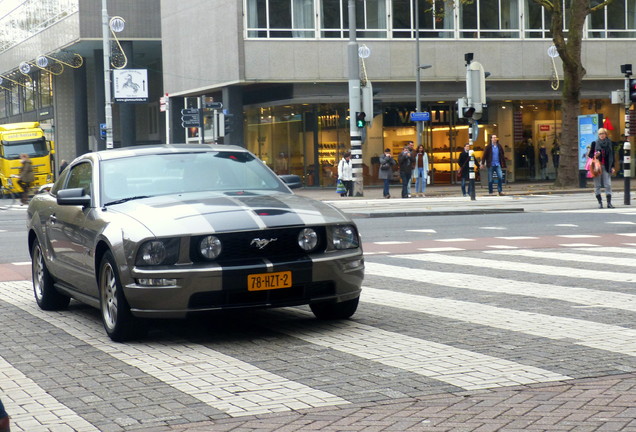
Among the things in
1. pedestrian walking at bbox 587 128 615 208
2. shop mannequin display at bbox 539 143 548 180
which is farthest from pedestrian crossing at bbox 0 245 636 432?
shop mannequin display at bbox 539 143 548 180

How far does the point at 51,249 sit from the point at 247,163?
2054mm

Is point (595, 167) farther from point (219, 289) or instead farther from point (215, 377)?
point (215, 377)

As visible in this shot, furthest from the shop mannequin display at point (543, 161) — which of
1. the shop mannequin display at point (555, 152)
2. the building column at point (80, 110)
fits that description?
the building column at point (80, 110)

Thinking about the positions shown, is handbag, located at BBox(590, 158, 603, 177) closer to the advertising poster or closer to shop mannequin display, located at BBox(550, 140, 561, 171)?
the advertising poster

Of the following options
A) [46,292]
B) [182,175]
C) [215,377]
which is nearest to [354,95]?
[46,292]

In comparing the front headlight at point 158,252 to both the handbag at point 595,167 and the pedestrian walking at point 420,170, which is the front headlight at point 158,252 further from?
the pedestrian walking at point 420,170

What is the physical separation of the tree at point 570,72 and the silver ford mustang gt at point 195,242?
93.5 feet

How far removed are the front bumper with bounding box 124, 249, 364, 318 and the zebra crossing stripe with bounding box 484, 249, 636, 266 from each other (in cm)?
589

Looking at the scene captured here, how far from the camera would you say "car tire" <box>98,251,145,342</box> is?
25.4 feet

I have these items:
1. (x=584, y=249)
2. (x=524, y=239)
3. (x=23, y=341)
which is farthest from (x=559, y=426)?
(x=524, y=239)

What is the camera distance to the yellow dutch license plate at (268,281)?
753cm

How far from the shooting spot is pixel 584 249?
14586 mm

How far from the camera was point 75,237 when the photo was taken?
29.1ft

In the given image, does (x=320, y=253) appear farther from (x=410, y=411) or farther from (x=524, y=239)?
(x=524, y=239)
